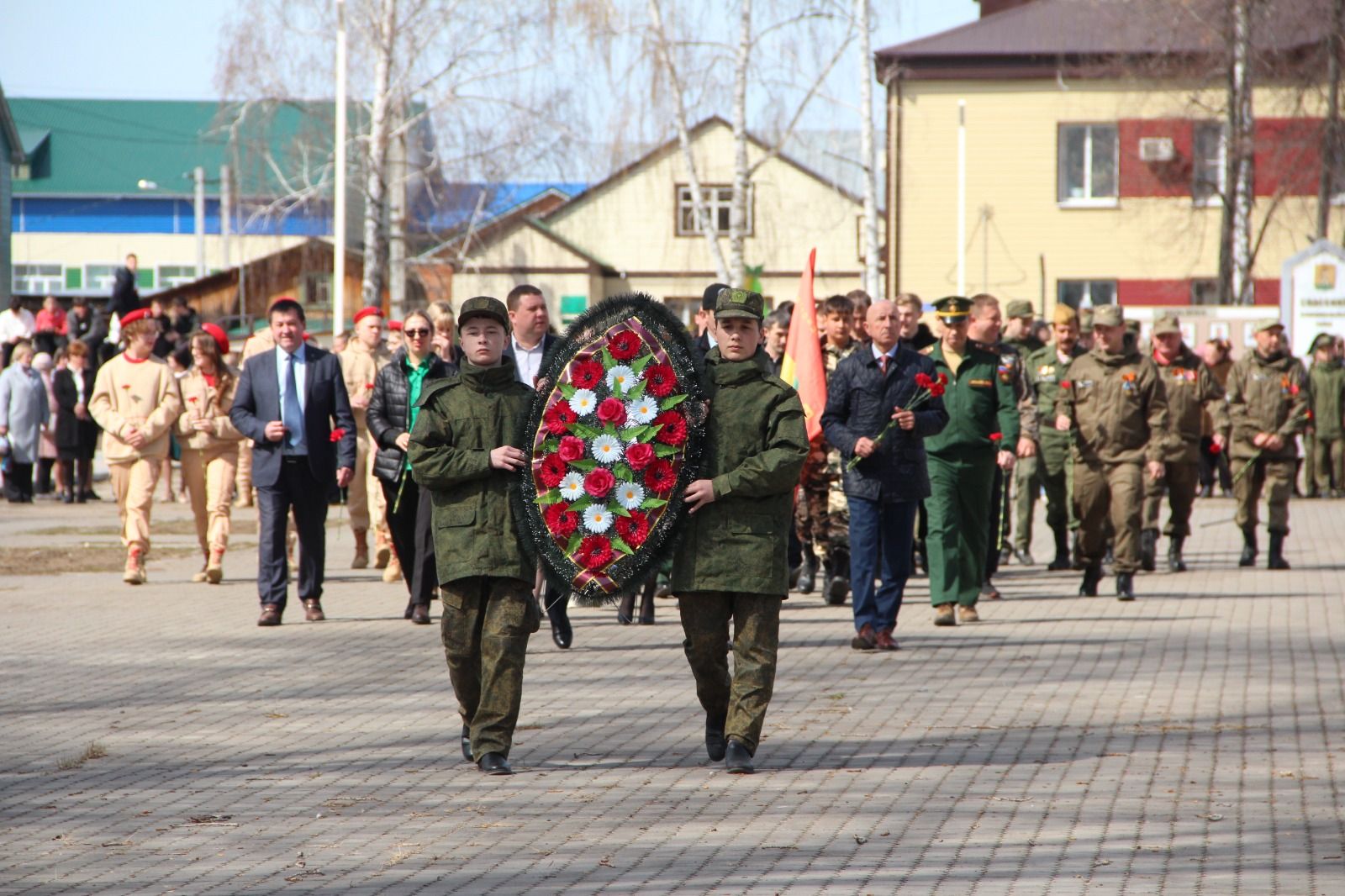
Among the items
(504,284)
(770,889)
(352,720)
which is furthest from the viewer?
(504,284)

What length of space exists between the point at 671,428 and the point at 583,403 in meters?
0.36

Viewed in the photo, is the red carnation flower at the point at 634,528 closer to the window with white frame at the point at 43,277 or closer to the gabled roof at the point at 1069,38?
the gabled roof at the point at 1069,38

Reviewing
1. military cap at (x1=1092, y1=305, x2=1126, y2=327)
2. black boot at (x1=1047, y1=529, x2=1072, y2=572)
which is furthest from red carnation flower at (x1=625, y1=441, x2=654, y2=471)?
black boot at (x1=1047, y1=529, x2=1072, y2=572)

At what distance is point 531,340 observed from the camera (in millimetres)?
10859

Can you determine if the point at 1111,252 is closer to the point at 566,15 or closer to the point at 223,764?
the point at 566,15

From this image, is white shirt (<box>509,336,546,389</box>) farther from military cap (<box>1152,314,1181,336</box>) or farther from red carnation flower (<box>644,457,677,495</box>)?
military cap (<box>1152,314,1181,336</box>)

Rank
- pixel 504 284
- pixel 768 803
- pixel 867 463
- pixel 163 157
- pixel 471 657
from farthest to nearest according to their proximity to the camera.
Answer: pixel 163 157 < pixel 504 284 < pixel 867 463 < pixel 471 657 < pixel 768 803

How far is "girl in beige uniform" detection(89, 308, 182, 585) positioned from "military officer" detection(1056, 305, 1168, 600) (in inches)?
274

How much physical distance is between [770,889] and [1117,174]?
3903 centimetres

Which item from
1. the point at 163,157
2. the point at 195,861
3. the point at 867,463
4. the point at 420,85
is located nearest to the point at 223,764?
the point at 195,861

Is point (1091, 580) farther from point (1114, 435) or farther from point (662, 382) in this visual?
point (662, 382)

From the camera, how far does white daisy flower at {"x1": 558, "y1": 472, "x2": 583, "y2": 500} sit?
756cm

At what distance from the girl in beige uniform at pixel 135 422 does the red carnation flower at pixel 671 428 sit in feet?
27.0

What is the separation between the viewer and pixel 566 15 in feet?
123
